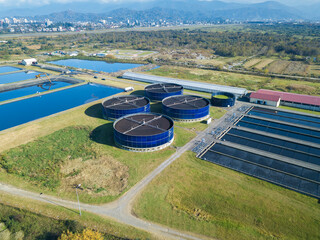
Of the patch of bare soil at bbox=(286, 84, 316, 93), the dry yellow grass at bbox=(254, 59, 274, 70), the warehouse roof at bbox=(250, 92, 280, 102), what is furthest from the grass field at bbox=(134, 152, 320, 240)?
the dry yellow grass at bbox=(254, 59, 274, 70)

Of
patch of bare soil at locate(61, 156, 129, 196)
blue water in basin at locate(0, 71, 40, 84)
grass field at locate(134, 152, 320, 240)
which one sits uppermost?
blue water in basin at locate(0, 71, 40, 84)

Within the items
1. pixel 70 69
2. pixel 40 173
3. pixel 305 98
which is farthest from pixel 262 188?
pixel 70 69

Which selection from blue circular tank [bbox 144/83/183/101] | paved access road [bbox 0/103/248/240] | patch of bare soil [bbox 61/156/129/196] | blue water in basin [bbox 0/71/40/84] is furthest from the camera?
blue water in basin [bbox 0/71/40/84]

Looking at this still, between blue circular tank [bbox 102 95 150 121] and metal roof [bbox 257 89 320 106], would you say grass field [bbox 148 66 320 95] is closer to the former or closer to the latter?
metal roof [bbox 257 89 320 106]

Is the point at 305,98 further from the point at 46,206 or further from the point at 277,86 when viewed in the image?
the point at 46,206

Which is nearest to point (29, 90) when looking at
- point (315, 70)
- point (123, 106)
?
point (123, 106)
